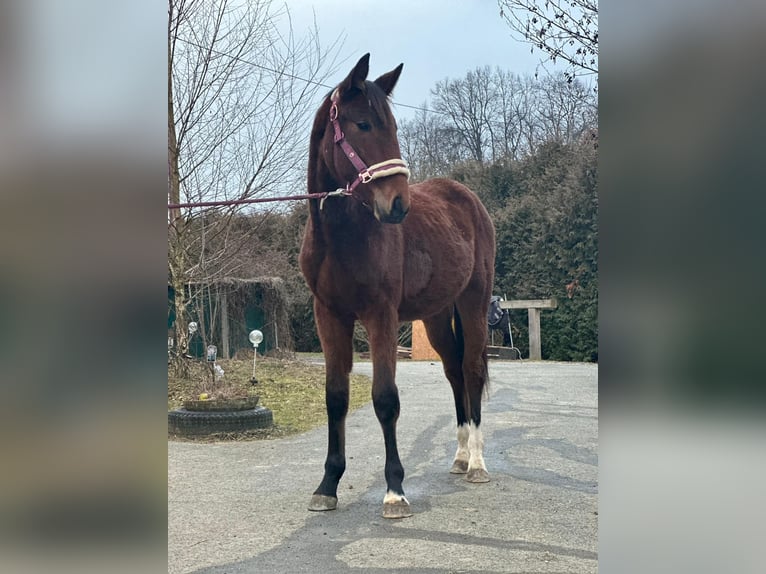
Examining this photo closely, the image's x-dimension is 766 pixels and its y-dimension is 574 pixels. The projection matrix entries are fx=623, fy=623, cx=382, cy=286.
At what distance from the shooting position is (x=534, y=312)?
1226 centimetres

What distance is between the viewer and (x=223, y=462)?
4441mm

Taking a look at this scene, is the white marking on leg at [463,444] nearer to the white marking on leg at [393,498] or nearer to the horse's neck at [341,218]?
the white marking on leg at [393,498]

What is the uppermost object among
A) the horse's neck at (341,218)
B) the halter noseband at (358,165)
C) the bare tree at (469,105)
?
the bare tree at (469,105)

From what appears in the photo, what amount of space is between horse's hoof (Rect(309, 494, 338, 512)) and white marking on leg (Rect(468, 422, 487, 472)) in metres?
1.01

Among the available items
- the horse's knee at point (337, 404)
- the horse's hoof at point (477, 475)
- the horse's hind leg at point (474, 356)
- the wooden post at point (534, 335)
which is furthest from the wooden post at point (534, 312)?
the horse's knee at point (337, 404)

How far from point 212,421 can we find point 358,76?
11.6 feet

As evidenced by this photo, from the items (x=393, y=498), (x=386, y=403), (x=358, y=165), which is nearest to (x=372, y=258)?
(x=358, y=165)

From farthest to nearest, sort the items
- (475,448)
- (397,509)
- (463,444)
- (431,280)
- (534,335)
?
1. (534,335)
2. (463,444)
3. (475,448)
4. (431,280)
5. (397,509)

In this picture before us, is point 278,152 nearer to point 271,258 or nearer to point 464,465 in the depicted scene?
point 271,258

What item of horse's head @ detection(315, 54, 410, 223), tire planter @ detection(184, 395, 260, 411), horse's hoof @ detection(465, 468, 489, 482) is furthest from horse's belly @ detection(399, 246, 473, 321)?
tire planter @ detection(184, 395, 260, 411)

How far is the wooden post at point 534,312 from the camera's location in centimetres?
1190

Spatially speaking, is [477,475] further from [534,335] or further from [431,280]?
[534,335]

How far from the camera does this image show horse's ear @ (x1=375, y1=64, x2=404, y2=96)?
10.5 feet

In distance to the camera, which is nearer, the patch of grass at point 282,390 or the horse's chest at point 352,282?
the horse's chest at point 352,282
